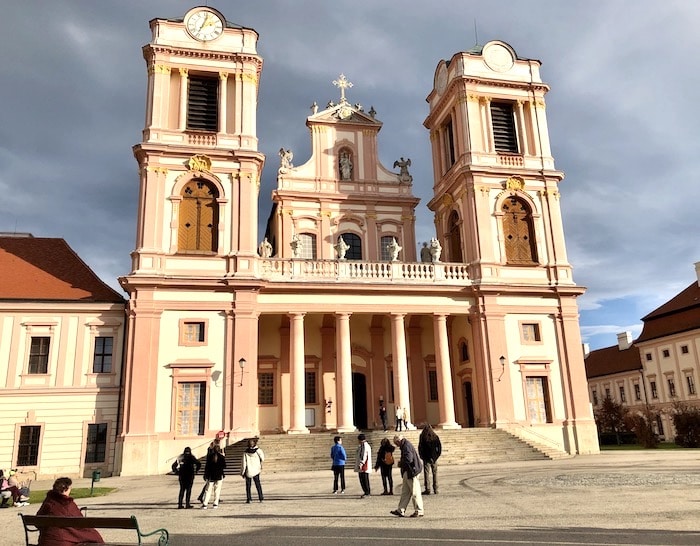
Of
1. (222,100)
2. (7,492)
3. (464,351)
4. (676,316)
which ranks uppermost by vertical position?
(222,100)

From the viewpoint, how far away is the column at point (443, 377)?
86.0 ft

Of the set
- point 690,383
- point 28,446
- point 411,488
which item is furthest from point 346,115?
point 690,383

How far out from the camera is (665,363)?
4991 centimetres

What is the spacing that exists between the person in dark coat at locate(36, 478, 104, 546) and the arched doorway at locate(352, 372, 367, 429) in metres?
23.1

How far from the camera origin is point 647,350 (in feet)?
173

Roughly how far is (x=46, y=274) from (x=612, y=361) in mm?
55599

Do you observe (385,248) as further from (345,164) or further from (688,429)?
(688,429)

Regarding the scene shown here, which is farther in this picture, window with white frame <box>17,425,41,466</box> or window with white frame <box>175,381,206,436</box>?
window with white frame <box>175,381,206,436</box>

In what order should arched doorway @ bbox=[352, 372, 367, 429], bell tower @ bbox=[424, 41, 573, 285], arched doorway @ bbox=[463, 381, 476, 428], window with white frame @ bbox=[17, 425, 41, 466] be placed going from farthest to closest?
arched doorway @ bbox=[352, 372, 367, 429]
arched doorway @ bbox=[463, 381, 476, 428]
bell tower @ bbox=[424, 41, 573, 285]
window with white frame @ bbox=[17, 425, 41, 466]

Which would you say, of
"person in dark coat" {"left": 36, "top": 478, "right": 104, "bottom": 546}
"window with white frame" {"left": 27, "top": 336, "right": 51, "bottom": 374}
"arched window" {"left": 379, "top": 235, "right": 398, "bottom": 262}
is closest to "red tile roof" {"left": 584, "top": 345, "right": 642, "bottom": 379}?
"arched window" {"left": 379, "top": 235, "right": 398, "bottom": 262}

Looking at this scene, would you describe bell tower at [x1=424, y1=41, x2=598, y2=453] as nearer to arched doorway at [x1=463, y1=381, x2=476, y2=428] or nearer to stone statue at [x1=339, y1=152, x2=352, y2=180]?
arched doorway at [x1=463, y1=381, x2=476, y2=428]

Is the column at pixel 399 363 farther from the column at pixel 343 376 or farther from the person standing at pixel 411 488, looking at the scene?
the person standing at pixel 411 488

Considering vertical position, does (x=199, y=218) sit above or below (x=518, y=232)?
above

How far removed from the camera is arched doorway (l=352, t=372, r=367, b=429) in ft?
96.9
